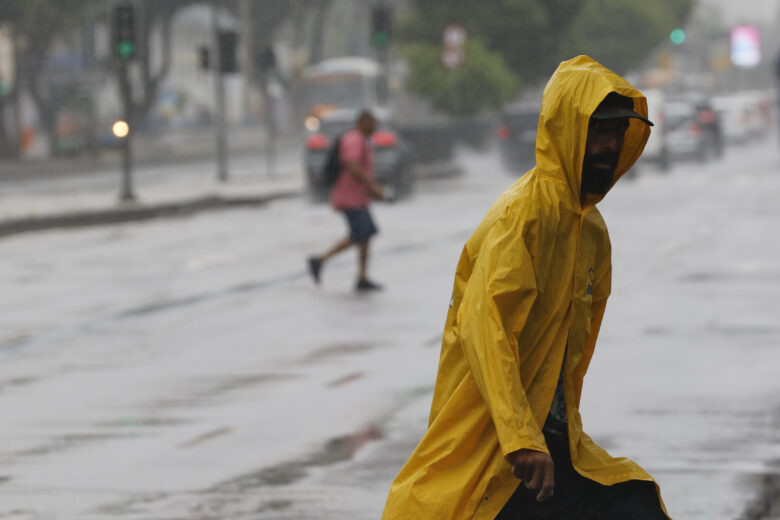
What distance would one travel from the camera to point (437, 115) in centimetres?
5341

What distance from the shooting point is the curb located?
25547 millimetres

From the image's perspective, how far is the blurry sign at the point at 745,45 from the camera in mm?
136500

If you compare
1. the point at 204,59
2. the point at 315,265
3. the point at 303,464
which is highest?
the point at 204,59

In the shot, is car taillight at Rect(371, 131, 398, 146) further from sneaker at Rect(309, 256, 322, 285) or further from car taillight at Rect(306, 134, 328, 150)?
sneaker at Rect(309, 256, 322, 285)

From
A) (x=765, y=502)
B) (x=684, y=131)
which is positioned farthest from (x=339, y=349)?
(x=684, y=131)

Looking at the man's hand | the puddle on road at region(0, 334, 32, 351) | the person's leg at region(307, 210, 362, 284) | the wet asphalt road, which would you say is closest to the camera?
the man's hand

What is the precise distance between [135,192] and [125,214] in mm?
6180

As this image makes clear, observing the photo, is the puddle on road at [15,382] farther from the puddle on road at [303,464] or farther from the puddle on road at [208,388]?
the puddle on road at [303,464]

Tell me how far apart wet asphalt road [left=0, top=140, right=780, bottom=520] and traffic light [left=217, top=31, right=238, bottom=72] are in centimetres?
1547

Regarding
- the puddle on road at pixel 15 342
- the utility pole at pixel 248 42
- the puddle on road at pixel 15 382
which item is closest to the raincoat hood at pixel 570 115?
the puddle on road at pixel 15 382

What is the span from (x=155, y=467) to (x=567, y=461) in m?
→ 4.22

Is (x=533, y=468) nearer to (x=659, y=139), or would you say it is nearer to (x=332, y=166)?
(x=332, y=166)

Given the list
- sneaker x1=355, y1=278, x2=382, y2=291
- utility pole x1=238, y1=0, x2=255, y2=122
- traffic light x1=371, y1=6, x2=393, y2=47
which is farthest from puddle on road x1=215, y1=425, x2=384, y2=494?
utility pole x1=238, y1=0, x2=255, y2=122

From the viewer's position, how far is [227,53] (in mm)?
37625
